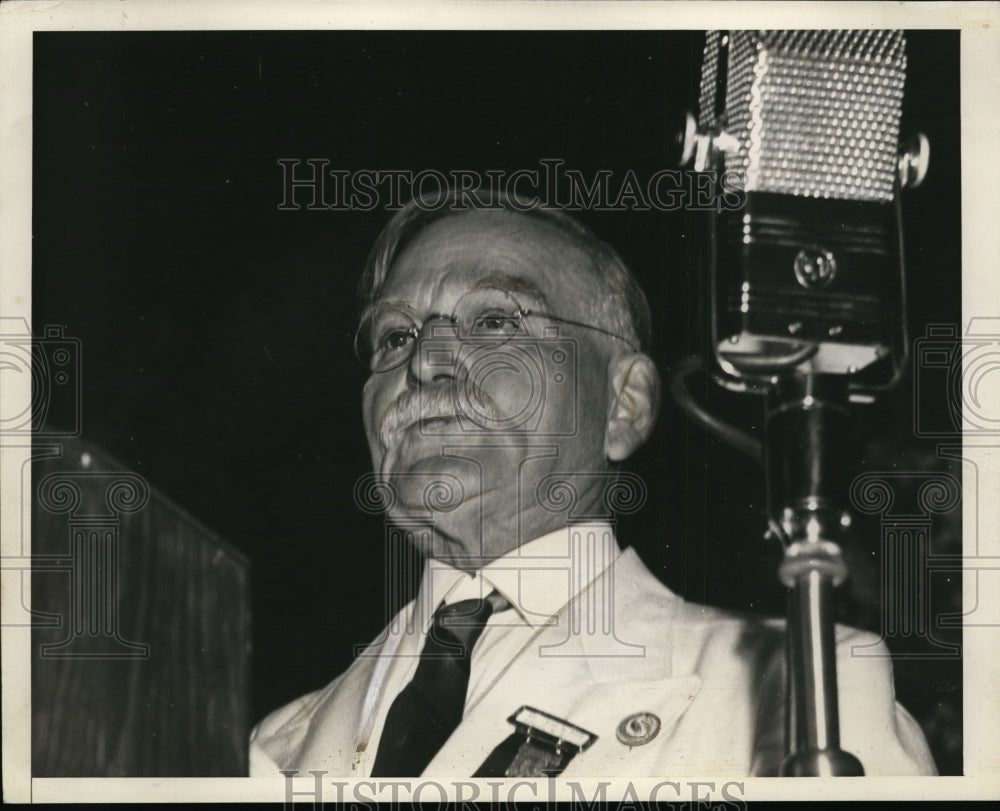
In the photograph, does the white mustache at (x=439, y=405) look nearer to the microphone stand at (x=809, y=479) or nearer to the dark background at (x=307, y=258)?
the dark background at (x=307, y=258)

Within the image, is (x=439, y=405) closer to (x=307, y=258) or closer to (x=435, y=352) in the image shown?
(x=435, y=352)

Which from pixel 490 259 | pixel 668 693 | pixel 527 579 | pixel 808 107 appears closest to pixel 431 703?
pixel 527 579

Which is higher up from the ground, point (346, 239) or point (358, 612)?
point (346, 239)

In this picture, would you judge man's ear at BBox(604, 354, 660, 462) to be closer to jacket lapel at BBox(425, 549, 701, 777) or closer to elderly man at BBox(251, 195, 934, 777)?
elderly man at BBox(251, 195, 934, 777)

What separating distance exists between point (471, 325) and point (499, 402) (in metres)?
0.12

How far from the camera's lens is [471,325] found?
1.82 m

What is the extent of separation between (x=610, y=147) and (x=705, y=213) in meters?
0.18

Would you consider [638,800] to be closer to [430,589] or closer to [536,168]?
[430,589]

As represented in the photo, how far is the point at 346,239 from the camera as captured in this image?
6.14ft

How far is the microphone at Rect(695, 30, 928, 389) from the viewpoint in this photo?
1827mm

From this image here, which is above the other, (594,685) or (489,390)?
(489,390)

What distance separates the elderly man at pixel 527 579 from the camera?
1786 mm

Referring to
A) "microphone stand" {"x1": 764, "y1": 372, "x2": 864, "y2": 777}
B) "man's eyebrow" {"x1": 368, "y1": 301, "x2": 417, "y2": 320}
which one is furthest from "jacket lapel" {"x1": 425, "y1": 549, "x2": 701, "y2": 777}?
"man's eyebrow" {"x1": 368, "y1": 301, "x2": 417, "y2": 320}

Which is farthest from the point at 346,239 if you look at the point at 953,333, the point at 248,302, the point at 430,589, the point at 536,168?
the point at 953,333
